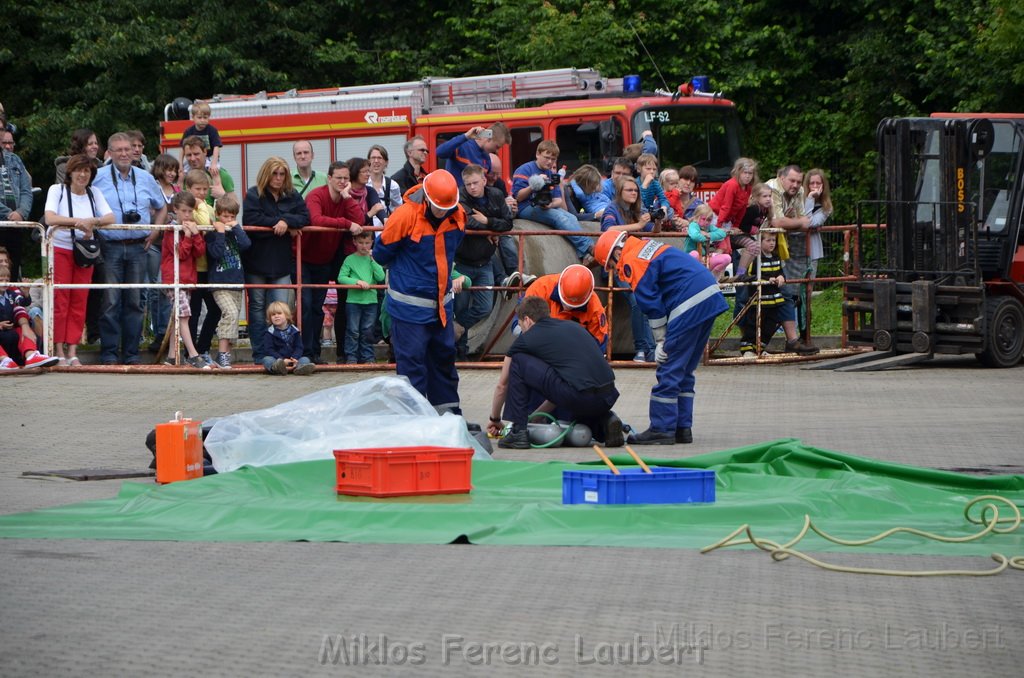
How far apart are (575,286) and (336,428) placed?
8.70 ft

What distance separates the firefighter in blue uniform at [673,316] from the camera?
454 inches

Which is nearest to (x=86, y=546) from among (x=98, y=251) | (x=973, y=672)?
(x=973, y=672)

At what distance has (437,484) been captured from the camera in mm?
8922

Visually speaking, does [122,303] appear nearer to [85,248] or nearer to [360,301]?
[85,248]

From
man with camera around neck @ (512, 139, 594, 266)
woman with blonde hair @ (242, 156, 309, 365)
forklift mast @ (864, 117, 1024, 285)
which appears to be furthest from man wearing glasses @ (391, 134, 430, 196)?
forklift mast @ (864, 117, 1024, 285)

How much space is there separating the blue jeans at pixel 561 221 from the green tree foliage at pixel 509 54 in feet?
40.3

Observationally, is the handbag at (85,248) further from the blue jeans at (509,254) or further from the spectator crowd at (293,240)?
the blue jeans at (509,254)

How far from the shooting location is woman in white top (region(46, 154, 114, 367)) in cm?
1488

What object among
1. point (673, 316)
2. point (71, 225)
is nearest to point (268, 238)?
point (71, 225)

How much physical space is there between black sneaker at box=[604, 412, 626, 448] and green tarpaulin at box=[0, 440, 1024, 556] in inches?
66.4

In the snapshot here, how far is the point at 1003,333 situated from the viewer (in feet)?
57.0

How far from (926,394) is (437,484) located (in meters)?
7.35

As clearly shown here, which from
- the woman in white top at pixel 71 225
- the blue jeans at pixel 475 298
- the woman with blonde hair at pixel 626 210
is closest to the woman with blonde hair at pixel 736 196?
the woman with blonde hair at pixel 626 210

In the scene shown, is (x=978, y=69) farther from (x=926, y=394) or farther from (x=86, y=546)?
(x=86, y=546)
